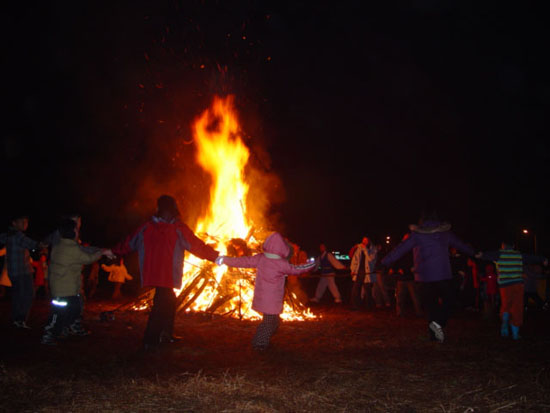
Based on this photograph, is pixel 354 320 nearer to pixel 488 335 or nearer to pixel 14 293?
pixel 488 335

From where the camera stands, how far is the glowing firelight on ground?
11.1 meters

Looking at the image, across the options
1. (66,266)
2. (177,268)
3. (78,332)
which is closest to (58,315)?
(66,266)

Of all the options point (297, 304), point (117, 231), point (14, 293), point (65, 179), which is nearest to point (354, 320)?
point (297, 304)

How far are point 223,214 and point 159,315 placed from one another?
625cm

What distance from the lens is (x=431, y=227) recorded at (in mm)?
7992

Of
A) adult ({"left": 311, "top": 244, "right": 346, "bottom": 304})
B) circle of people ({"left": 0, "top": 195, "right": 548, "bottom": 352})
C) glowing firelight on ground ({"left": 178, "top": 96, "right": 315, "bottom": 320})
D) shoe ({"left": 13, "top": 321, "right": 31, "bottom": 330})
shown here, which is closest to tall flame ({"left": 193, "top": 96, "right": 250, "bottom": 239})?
glowing firelight on ground ({"left": 178, "top": 96, "right": 315, "bottom": 320})

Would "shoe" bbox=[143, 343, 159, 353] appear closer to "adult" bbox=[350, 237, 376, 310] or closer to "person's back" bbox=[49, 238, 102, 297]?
"person's back" bbox=[49, 238, 102, 297]

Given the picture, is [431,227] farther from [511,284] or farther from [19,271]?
[19,271]

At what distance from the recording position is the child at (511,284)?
798cm

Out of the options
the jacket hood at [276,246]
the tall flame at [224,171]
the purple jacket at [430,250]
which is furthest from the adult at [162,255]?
the tall flame at [224,171]

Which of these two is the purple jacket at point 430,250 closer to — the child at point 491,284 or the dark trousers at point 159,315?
the dark trousers at point 159,315

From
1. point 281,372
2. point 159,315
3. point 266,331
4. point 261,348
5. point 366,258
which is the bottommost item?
point 281,372

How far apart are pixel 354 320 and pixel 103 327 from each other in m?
5.17

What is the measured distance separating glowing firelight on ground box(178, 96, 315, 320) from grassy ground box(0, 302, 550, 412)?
1999mm
